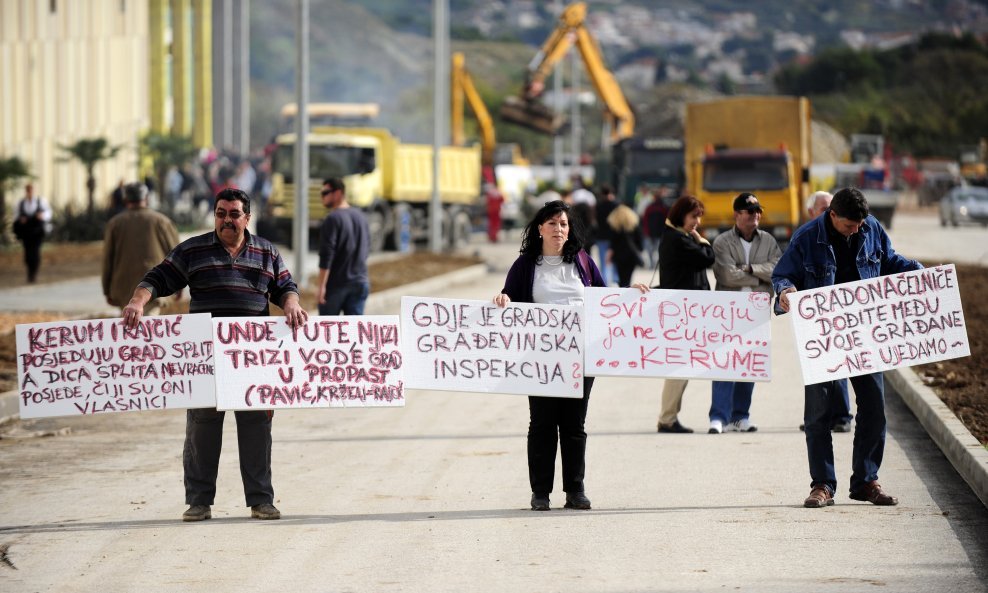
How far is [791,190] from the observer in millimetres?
34938

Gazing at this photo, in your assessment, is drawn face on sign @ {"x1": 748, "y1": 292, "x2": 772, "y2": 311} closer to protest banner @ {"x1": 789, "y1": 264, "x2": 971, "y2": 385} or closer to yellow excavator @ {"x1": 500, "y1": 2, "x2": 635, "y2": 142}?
protest banner @ {"x1": 789, "y1": 264, "x2": 971, "y2": 385}

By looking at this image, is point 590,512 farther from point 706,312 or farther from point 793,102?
point 793,102

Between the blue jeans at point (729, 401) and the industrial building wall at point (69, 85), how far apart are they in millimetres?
27415

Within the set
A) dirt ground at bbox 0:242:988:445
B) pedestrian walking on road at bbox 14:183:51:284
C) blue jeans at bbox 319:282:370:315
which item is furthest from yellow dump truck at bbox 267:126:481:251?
blue jeans at bbox 319:282:370:315

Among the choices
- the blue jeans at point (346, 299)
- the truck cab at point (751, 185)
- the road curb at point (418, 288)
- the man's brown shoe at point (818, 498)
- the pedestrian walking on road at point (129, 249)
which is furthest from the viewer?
the truck cab at point (751, 185)

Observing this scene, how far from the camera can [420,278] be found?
29.2 m

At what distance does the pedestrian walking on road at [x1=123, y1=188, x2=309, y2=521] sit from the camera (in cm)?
873

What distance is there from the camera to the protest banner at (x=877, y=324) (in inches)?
361

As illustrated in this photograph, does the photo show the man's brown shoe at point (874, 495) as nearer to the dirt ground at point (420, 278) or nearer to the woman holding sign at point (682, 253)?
the dirt ground at point (420, 278)

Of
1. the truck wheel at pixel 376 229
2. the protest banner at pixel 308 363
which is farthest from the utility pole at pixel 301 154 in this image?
the protest banner at pixel 308 363

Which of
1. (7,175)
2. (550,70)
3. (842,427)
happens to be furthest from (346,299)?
(550,70)

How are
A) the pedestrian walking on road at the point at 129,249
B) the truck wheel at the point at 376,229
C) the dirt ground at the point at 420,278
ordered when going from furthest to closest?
the truck wheel at the point at 376,229 < the pedestrian walking on road at the point at 129,249 < the dirt ground at the point at 420,278

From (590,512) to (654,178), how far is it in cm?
3766

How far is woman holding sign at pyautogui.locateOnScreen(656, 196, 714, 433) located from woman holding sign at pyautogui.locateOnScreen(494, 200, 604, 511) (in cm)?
266
